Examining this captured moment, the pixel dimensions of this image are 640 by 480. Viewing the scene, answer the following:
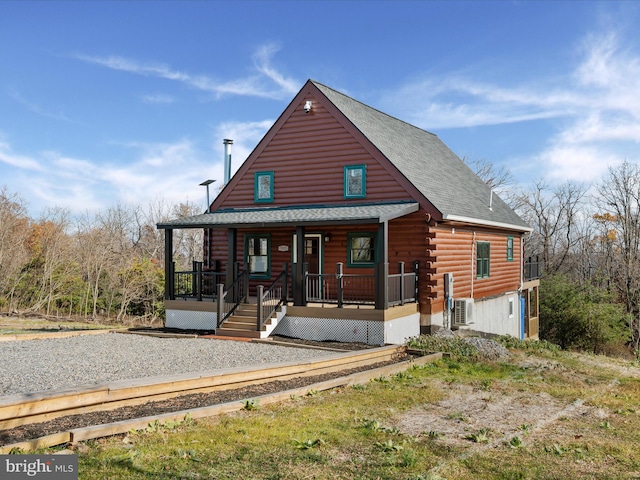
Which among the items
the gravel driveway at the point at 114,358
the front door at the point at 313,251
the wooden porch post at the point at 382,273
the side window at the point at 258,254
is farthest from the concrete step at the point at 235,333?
the front door at the point at 313,251

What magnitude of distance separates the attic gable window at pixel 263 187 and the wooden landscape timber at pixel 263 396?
8.36 metres

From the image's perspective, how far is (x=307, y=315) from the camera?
1625 centimetres

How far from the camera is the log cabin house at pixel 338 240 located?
16.1 meters

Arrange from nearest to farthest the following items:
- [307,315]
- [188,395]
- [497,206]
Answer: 1. [188,395]
2. [307,315]
3. [497,206]

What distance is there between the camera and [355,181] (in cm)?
1875

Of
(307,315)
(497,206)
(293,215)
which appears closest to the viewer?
(307,315)

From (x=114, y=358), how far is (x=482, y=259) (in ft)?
48.1

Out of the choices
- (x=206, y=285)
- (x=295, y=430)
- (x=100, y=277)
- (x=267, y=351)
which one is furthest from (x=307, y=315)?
(x=100, y=277)

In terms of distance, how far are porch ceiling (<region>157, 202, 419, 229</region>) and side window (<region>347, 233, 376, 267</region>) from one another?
104cm

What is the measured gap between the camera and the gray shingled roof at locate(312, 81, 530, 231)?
60.6ft

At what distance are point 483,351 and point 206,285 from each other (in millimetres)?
11119

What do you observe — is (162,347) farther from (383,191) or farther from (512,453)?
(512,453)

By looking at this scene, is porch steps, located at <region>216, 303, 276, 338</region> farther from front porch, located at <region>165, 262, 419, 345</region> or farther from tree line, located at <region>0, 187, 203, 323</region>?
tree line, located at <region>0, 187, 203, 323</region>

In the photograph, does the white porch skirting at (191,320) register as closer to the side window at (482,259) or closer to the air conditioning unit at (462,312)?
the air conditioning unit at (462,312)
